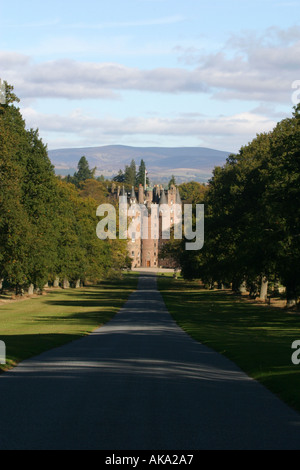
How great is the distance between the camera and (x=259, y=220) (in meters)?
54.8

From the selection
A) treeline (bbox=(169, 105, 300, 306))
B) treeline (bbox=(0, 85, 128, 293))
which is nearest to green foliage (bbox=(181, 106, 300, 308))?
treeline (bbox=(169, 105, 300, 306))

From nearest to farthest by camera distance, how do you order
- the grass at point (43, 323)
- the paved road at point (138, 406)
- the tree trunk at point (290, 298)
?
1. the paved road at point (138, 406)
2. the grass at point (43, 323)
3. the tree trunk at point (290, 298)

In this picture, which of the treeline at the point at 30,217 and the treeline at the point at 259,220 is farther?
the treeline at the point at 30,217

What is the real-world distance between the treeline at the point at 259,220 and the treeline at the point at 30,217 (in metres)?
16.5

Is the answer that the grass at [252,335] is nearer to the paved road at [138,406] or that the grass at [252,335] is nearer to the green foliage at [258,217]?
the paved road at [138,406]

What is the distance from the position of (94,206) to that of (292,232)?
209 feet

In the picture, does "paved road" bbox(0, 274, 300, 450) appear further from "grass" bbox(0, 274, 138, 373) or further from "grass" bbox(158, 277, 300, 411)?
"grass" bbox(0, 274, 138, 373)

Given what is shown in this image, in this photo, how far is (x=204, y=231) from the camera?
78938mm

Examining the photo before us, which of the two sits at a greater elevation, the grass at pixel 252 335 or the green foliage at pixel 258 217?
the green foliage at pixel 258 217

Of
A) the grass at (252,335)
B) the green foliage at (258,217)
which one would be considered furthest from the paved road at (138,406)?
the green foliage at (258,217)

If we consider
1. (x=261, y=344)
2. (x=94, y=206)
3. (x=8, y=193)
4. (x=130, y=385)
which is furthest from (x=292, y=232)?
(x=94, y=206)

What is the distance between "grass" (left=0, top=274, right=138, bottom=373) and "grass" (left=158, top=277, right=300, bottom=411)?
6.09 m

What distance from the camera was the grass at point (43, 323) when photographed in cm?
2607
